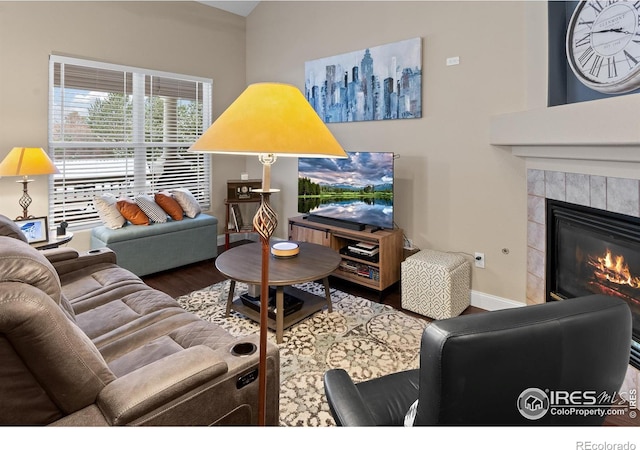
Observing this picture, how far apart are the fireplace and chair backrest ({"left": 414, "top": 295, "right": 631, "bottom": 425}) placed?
1.31 metres

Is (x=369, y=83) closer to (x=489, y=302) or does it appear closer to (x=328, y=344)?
(x=489, y=302)

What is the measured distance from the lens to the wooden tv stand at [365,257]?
3199 millimetres

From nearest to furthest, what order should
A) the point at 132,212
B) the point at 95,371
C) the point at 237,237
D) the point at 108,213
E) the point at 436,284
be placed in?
the point at 95,371
the point at 436,284
the point at 108,213
the point at 132,212
the point at 237,237

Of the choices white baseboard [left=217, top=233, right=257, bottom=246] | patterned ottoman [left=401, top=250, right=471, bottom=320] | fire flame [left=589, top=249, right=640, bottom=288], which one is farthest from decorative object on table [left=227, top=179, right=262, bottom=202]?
fire flame [left=589, top=249, right=640, bottom=288]

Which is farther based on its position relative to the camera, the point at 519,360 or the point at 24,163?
the point at 24,163

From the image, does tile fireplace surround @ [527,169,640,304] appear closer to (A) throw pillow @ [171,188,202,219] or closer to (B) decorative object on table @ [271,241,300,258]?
→ (B) decorative object on table @ [271,241,300,258]

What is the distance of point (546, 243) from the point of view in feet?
8.46

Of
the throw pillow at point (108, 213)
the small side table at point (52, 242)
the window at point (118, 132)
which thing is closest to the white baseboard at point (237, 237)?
the window at point (118, 132)

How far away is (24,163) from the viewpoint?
2.92m

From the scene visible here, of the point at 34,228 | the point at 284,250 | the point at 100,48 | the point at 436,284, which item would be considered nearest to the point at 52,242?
the point at 34,228

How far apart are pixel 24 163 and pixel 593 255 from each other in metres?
4.21

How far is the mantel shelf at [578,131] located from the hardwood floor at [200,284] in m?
1.41
